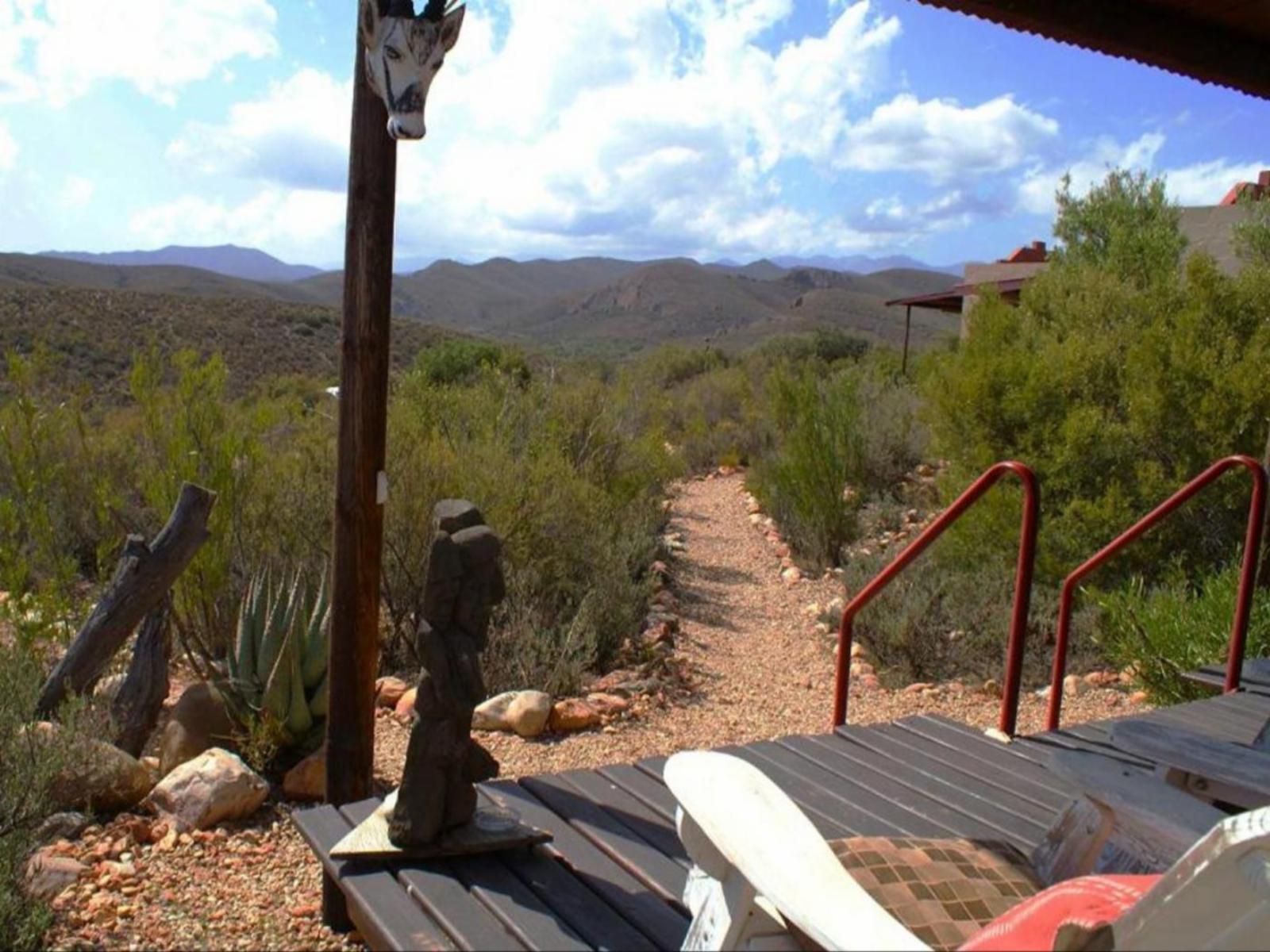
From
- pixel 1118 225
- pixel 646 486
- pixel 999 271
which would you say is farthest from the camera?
pixel 999 271

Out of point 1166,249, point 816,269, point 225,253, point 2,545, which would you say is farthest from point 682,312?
point 225,253

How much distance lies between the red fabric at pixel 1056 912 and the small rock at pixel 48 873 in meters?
3.06

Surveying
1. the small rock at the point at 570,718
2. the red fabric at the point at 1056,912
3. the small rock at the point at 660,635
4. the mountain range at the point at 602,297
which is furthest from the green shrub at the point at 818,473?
the mountain range at the point at 602,297

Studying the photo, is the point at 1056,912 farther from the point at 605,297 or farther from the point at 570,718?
the point at 605,297

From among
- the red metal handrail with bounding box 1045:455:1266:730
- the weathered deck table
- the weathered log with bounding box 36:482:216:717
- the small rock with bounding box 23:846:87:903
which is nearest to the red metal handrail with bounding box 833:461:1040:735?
the weathered deck table

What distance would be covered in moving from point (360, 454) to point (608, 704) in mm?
3119

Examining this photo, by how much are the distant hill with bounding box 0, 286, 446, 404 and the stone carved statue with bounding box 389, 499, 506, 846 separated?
15.4m

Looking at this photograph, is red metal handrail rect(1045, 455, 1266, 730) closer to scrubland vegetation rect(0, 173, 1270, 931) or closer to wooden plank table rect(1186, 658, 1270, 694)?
wooden plank table rect(1186, 658, 1270, 694)

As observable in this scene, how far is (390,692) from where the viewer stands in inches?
235

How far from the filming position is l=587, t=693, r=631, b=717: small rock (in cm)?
608

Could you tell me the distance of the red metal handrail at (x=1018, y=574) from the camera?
417 cm

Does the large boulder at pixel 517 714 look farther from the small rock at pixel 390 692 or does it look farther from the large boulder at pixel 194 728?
the large boulder at pixel 194 728

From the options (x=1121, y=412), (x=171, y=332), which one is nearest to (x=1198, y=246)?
(x=1121, y=412)

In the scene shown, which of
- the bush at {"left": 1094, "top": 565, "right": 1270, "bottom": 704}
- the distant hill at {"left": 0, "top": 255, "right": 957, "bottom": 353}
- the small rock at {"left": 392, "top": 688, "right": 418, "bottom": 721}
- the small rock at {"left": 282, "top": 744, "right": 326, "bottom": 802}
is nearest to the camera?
the small rock at {"left": 282, "top": 744, "right": 326, "bottom": 802}
